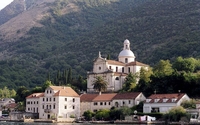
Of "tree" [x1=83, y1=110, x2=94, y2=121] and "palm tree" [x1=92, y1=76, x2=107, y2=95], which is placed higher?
"palm tree" [x1=92, y1=76, x2=107, y2=95]

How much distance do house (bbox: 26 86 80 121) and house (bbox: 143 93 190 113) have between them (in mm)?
17583

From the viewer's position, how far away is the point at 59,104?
324ft

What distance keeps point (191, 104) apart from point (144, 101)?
34.9 feet

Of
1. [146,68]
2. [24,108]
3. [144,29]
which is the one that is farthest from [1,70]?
[146,68]

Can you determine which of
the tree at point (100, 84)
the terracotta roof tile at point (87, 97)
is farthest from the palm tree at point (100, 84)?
the terracotta roof tile at point (87, 97)

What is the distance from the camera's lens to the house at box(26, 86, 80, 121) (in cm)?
9881

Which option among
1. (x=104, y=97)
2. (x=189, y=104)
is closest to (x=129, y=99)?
(x=104, y=97)

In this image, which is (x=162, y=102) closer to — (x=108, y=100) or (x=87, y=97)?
(x=108, y=100)

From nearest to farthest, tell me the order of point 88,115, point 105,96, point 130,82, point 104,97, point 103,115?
1. point 103,115
2. point 88,115
3. point 104,97
4. point 105,96
5. point 130,82

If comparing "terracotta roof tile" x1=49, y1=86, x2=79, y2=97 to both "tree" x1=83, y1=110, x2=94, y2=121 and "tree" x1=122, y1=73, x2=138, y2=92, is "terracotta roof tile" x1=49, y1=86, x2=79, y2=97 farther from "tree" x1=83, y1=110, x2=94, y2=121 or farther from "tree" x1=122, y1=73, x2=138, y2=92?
"tree" x1=122, y1=73, x2=138, y2=92

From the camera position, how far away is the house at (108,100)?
94.7m

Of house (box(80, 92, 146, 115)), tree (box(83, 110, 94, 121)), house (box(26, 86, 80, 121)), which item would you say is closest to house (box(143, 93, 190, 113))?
house (box(80, 92, 146, 115))

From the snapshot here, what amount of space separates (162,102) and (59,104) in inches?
929

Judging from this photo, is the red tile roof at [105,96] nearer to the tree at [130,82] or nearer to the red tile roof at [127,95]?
the red tile roof at [127,95]
